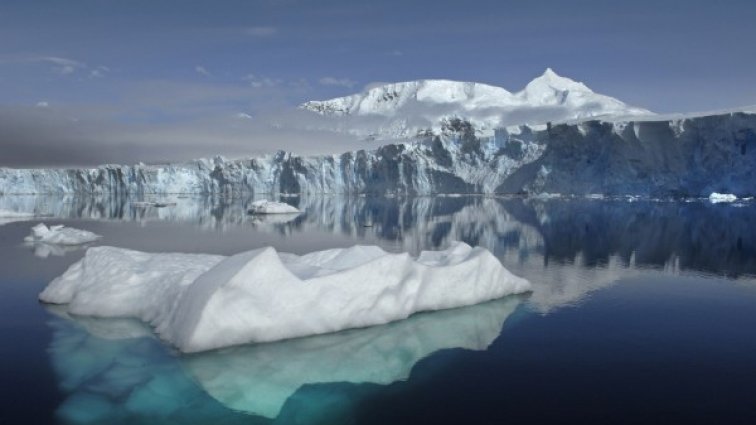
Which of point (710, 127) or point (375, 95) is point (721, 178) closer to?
point (710, 127)

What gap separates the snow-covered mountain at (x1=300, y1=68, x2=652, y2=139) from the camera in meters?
99.7

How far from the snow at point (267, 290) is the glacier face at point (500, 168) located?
41.5 metres

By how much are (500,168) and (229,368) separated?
58.0 meters

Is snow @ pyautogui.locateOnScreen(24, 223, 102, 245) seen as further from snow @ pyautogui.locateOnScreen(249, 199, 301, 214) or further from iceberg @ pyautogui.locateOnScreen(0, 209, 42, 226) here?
snow @ pyautogui.locateOnScreen(249, 199, 301, 214)

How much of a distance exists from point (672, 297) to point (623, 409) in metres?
7.68

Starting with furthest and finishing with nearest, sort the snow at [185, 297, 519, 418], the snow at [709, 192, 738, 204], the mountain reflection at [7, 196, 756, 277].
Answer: the snow at [709, 192, 738, 204] < the mountain reflection at [7, 196, 756, 277] < the snow at [185, 297, 519, 418]

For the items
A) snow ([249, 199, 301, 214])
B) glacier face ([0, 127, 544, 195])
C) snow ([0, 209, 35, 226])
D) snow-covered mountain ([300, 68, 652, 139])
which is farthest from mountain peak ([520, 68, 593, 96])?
snow ([0, 209, 35, 226])

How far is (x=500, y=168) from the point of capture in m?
63.4

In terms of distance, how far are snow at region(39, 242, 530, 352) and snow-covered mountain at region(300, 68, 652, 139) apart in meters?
53.6

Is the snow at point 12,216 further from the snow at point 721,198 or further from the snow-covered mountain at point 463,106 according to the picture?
the snow at point 721,198

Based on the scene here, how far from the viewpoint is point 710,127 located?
45.2 m

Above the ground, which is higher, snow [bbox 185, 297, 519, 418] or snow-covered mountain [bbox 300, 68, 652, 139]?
snow-covered mountain [bbox 300, 68, 652, 139]

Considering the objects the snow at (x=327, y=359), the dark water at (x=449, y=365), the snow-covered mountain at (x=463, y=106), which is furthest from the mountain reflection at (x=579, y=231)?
the snow-covered mountain at (x=463, y=106)

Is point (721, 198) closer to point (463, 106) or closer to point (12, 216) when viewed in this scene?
point (12, 216)
